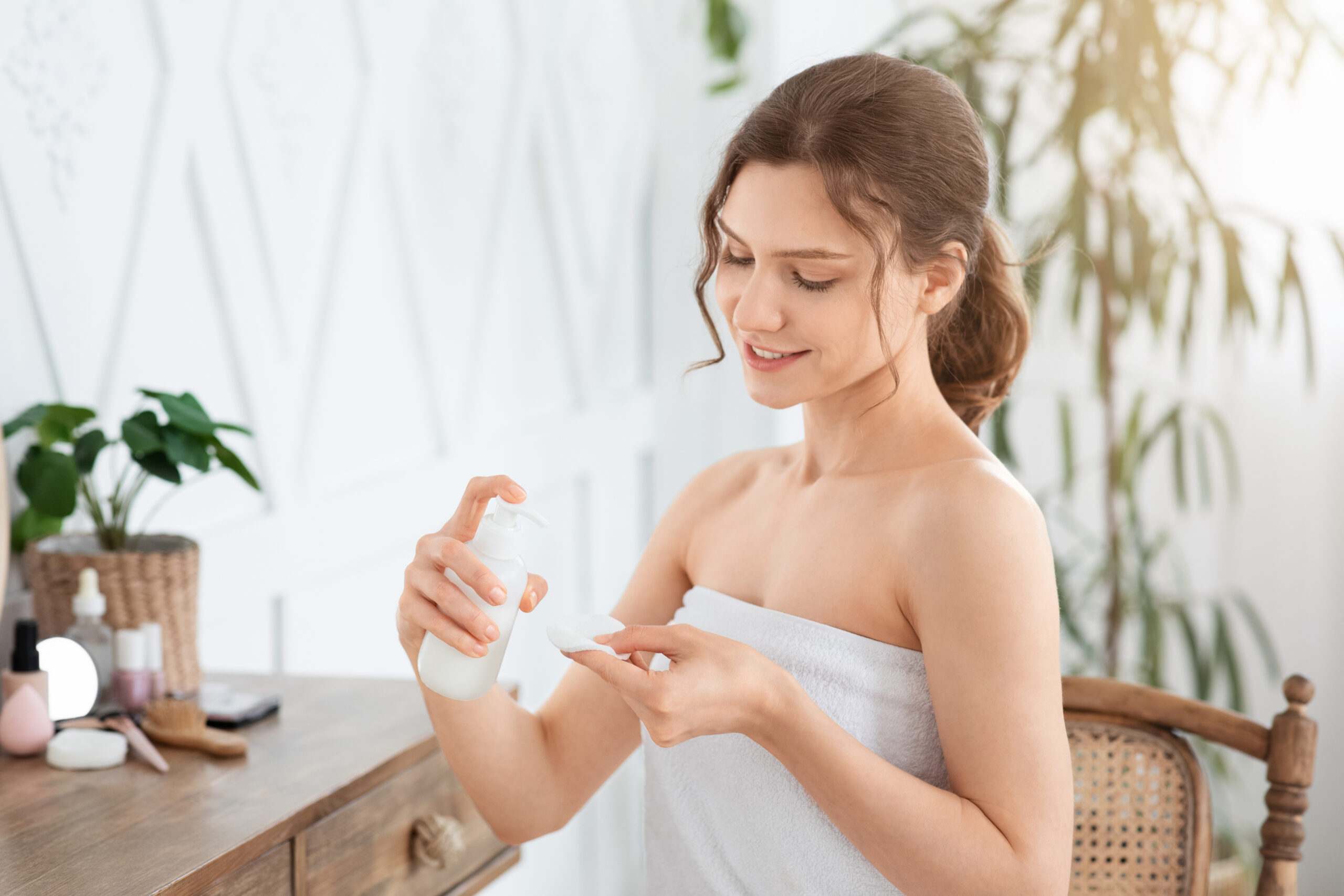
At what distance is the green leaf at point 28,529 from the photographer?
1.13 meters

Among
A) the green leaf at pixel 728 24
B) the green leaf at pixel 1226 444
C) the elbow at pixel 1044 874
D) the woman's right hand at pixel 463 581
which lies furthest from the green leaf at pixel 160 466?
the green leaf at pixel 1226 444

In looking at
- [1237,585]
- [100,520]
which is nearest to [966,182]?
[100,520]

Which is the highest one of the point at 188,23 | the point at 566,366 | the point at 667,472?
the point at 188,23

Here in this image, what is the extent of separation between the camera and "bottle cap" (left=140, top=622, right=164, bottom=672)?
1.08 meters

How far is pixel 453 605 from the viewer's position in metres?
0.81

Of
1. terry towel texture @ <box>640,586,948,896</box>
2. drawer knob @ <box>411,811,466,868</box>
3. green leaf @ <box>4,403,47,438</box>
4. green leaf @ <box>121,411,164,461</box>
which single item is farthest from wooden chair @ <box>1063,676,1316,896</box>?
green leaf @ <box>4,403,47,438</box>

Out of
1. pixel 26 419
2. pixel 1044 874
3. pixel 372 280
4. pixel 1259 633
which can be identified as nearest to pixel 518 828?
pixel 1044 874

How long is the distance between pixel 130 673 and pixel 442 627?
0.40 m

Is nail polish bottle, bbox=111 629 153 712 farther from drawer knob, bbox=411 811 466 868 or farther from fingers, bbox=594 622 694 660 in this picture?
fingers, bbox=594 622 694 660

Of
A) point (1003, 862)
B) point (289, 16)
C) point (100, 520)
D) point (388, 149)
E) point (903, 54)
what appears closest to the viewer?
point (1003, 862)

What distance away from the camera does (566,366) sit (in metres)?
2.28

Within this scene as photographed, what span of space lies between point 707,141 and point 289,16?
3.57 ft

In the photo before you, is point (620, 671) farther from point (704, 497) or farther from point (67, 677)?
point (67, 677)

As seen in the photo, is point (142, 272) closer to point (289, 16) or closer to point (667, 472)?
point (289, 16)
